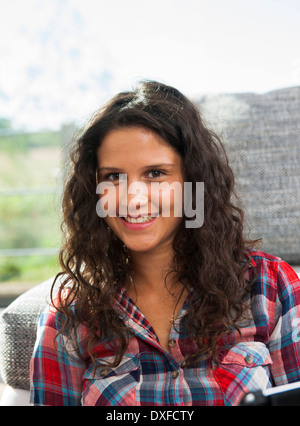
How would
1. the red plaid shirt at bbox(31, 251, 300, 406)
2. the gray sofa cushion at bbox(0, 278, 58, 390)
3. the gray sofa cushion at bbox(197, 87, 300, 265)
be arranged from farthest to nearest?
the gray sofa cushion at bbox(197, 87, 300, 265) < the gray sofa cushion at bbox(0, 278, 58, 390) < the red plaid shirt at bbox(31, 251, 300, 406)

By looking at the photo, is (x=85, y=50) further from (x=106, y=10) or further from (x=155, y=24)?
(x=155, y=24)

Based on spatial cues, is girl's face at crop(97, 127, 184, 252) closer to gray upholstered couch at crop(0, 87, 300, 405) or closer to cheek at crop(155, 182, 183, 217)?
cheek at crop(155, 182, 183, 217)

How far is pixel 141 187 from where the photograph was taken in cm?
94

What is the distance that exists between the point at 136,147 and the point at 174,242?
23 cm

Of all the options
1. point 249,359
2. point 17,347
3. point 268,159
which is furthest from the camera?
point 268,159

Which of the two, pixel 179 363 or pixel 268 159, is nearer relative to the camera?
pixel 179 363

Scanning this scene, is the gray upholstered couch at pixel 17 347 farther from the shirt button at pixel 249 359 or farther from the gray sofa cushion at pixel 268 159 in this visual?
the gray sofa cushion at pixel 268 159

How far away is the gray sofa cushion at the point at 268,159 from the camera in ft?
4.32

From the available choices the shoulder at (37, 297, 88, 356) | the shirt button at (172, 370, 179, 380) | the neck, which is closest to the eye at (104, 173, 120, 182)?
the neck

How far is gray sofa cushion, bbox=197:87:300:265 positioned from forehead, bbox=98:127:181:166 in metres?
0.38

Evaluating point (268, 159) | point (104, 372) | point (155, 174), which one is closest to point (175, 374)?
point (104, 372)

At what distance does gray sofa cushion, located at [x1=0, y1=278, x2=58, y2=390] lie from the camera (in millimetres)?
1030

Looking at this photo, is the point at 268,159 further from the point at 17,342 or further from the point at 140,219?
the point at 17,342

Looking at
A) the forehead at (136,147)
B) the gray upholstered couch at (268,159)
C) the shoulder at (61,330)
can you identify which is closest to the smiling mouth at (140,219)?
the forehead at (136,147)
